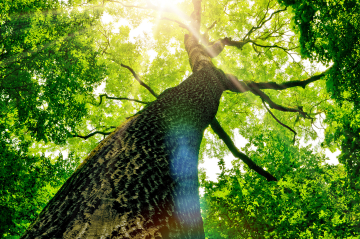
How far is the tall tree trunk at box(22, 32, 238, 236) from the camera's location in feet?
3.52

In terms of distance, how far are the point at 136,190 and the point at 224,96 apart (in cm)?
1121

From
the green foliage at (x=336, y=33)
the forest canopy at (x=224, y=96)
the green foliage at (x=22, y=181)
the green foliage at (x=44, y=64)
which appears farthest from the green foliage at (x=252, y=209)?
the green foliage at (x=22, y=181)

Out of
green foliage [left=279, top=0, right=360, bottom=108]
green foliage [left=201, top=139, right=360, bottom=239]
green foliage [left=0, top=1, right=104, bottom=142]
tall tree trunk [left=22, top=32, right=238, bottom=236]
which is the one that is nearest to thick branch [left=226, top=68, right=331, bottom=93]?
green foliage [left=279, top=0, right=360, bottom=108]

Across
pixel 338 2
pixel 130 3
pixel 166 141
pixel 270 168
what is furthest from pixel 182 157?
pixel 130 3

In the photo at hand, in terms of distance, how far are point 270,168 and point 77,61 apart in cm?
987

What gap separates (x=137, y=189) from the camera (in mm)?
1395

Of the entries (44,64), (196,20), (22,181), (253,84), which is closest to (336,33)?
(253,84)

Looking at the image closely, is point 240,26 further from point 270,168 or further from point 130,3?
point 270,168

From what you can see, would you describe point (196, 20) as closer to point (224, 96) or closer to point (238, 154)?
point (224, 96)

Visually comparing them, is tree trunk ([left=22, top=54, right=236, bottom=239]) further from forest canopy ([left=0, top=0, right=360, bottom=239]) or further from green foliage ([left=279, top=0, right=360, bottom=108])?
green foliage ([left=279, top=0, right=360, bottom=108])

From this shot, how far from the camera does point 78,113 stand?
6.54 metres

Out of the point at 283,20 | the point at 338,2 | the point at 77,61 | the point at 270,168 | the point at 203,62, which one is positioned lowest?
the point at 270,168

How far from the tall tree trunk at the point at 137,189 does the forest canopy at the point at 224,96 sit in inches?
51.4

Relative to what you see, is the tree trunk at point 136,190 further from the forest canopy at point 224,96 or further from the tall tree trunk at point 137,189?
the forest canopy at point 224,96
